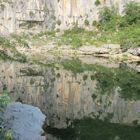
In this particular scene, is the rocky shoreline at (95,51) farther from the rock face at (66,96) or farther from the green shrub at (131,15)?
the rock face at (66,96)

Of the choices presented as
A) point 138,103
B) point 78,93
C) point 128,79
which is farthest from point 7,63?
point 138,103

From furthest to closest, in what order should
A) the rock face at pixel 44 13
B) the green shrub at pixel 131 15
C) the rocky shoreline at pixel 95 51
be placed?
1. the rock face at pixel 44 13
2. the green shrub at pixel 131 15
3. the rocky shoreline at pixel 95 51

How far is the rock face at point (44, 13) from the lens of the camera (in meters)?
66.4

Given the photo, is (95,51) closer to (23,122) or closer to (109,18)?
(109,18)

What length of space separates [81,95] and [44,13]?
46446 mm

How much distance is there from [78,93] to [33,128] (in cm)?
1177

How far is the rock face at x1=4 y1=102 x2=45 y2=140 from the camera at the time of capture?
10.8 metres

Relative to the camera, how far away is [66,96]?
22391mm

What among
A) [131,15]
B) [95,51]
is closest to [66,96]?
[95,51]

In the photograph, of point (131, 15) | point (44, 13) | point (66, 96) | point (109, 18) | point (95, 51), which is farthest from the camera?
point (44, 13)

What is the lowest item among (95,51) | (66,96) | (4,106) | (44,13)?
(66,96)

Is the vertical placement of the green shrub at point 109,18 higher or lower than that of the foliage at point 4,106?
higher

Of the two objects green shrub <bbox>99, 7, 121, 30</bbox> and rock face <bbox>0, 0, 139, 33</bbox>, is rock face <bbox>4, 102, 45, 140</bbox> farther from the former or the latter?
rock face <bbox>0, 0, 139, 33</bbox>

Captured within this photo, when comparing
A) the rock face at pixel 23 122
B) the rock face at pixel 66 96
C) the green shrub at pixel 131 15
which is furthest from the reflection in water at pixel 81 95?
the green shrub at pixel 131 15
